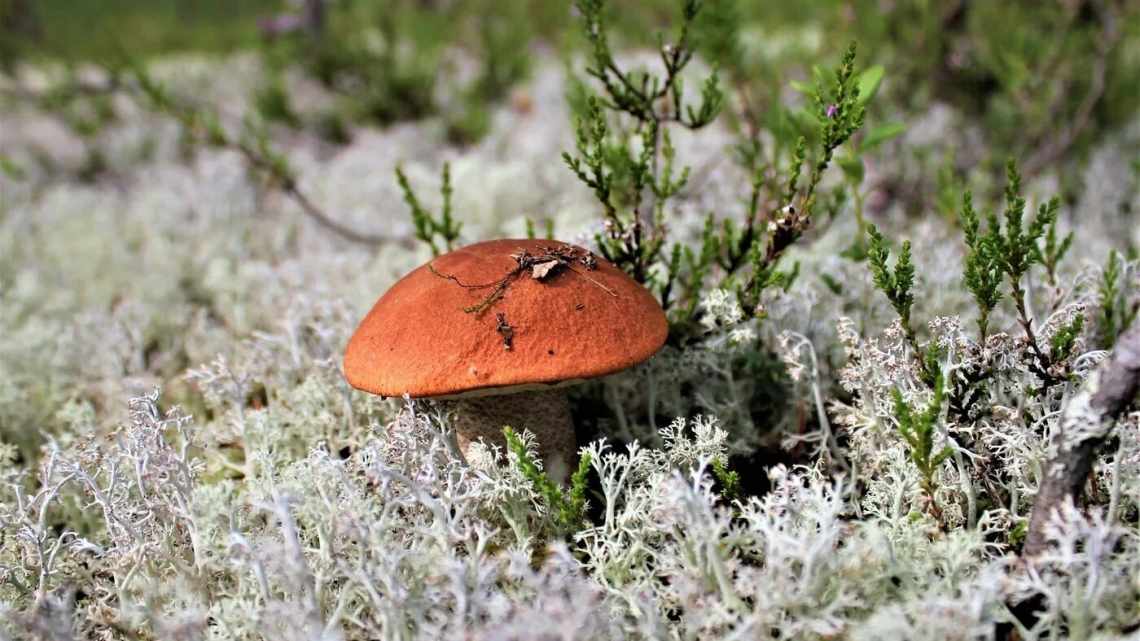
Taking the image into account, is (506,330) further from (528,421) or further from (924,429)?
(924,429)

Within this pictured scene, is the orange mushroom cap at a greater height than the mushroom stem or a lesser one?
greater

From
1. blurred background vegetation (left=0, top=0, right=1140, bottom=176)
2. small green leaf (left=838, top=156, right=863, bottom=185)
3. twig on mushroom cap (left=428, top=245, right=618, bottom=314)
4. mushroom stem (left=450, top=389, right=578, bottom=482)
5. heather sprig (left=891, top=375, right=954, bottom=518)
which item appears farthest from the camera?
blurred background vegetation (left=0, top=0, right=1140, bottom=176)

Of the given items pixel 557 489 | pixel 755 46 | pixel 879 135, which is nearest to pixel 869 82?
pixel 879 135

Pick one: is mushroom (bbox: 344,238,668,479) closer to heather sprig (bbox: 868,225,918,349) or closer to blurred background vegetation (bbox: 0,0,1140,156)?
heather sprig (bbox: 868,225,918,349)

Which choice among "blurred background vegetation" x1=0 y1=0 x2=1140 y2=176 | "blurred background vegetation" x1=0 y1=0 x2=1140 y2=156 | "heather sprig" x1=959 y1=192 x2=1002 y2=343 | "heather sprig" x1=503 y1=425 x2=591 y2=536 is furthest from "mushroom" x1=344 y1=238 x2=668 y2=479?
"blurred background vegetation" x1=0 y1=0 x2=1140 y2=176

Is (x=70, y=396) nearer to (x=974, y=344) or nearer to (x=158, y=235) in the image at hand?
(x=158, y=235)

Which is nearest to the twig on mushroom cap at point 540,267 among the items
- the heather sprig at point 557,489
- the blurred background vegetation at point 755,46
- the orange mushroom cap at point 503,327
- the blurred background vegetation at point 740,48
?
the orange mushroom cap at point 503,327

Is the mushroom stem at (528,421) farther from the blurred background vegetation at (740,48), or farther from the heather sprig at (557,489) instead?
the blurred background vegetation at (740,48)
